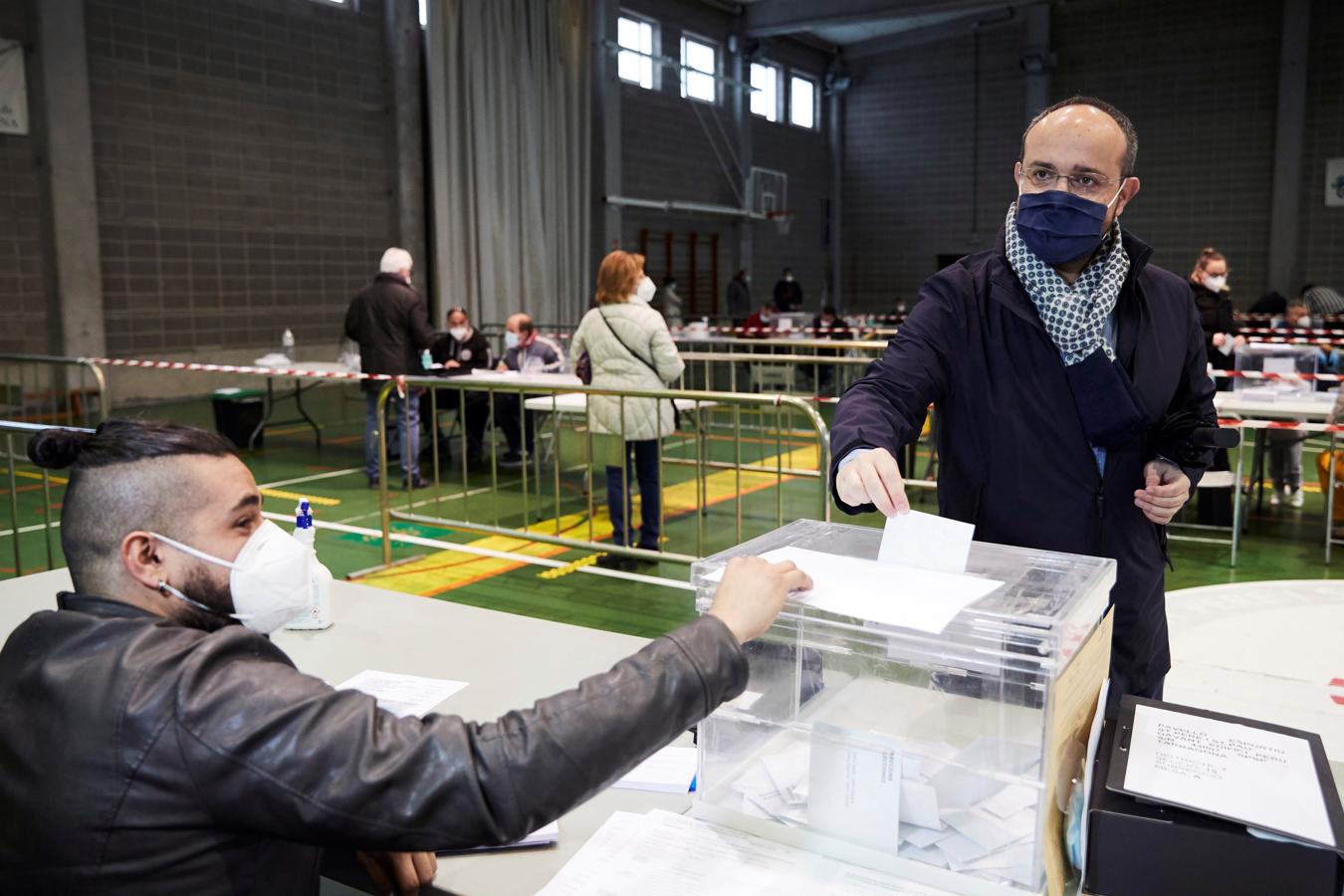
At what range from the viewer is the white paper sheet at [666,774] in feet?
5.04

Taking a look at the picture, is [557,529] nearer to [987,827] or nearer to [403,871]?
[403,871]

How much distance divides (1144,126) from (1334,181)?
305 centimetres

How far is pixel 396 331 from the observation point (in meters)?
7.72

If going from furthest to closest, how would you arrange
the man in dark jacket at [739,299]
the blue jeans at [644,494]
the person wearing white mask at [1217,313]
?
the man in dark jacket at [739,299], the person wearing white mask at [1217,313], the blue jeans at [644,494]

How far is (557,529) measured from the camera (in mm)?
5285

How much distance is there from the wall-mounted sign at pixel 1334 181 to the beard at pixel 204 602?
61.3 ft

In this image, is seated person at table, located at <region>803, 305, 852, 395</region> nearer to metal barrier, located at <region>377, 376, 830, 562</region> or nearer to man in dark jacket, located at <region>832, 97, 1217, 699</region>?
metal barrier, located at <region>377, 376, 830, 562</region>

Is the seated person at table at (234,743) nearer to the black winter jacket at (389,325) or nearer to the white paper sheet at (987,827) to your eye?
the white paper sheet at (987,827)

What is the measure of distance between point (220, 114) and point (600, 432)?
790 centimetres

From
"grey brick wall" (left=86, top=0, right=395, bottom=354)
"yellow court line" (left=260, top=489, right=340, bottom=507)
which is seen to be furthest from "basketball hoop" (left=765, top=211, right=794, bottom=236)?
"yellow court line" (left=260, top=489, right=340, bottom=507)

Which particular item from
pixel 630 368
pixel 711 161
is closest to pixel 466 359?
pixel 630 368

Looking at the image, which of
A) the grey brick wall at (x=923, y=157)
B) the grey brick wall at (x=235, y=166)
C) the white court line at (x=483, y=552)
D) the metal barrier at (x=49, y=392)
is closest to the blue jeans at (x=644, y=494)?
the white court line at (x=483, y=552)

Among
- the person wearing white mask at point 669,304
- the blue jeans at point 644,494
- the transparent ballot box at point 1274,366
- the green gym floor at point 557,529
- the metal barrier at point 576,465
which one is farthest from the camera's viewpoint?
the person wearing white mask at point 669,304

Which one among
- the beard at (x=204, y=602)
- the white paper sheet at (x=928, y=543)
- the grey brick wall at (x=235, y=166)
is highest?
the grey brick wall at (x=235, y=166)
